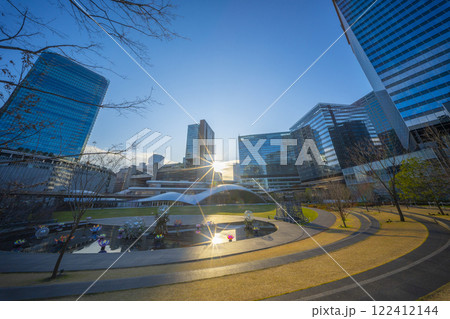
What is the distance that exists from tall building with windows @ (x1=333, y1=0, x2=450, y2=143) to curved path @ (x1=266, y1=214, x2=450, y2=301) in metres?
37.1

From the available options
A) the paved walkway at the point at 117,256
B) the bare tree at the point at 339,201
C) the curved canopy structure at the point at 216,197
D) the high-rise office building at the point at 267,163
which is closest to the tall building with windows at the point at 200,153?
the high-rise office building at the point at 267,163

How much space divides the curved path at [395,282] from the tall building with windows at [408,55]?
3706cm

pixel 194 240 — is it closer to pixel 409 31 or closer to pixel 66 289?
pixel 66 289

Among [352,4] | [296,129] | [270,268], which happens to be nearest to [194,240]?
[270,268]

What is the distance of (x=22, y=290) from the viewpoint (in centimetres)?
451

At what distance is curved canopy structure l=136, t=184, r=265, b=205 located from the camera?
4178 cm

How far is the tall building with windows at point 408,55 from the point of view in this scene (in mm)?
31516

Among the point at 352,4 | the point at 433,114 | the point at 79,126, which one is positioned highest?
the point at 352,4

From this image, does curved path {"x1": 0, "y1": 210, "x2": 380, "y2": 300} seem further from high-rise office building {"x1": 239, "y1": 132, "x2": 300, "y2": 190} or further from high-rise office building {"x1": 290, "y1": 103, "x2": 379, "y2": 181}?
high-rise office building {"x1": 239, "y1": 132, "x2": 300, "y2": 190}

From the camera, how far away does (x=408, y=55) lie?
118 ft

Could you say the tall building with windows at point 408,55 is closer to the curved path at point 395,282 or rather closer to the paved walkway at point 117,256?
the curved path at point 395,282

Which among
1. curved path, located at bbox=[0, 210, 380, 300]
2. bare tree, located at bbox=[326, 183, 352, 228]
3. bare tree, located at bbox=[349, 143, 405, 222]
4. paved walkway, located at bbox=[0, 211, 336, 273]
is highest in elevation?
bare tree, located at bbox=[349, 143, 405, 222]

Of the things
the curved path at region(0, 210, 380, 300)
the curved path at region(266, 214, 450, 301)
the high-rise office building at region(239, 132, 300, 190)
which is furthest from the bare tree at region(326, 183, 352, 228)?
the high-rise office building at region(239, 132, 300, 190)
